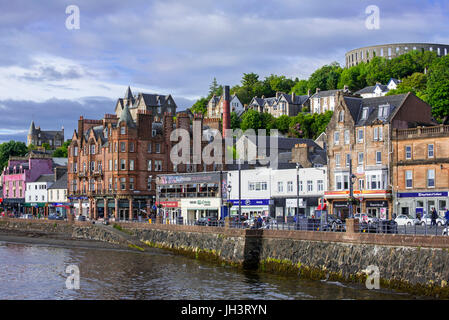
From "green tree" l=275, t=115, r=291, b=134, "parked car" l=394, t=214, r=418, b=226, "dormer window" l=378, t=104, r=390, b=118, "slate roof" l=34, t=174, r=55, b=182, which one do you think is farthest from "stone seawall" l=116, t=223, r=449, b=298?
"green tree" l=275, t=115, r=291, b=134

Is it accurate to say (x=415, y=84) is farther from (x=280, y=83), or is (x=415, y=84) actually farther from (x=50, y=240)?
(x=50, y=240)

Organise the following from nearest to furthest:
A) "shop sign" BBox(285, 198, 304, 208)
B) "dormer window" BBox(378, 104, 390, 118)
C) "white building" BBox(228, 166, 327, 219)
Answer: "dormer window" BBox(378, 104, 390, 118) → "white building" BBox(228, 166, 327, 219) → "shop sign" BBox(285, 198, 304, 208)

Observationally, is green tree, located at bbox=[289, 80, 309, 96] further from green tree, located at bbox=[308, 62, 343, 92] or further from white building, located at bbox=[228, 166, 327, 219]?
white building, located at bbox=[228, 166, 327, 219]

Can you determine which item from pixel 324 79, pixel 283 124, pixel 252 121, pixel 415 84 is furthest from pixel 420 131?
pixel 324 79

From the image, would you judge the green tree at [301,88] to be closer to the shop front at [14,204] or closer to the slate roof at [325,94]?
the slate roof at [325,94]

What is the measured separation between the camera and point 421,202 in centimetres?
6291

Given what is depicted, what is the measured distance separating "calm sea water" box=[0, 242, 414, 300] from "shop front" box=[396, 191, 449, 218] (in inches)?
939

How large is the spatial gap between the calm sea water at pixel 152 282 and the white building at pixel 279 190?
68.3ft

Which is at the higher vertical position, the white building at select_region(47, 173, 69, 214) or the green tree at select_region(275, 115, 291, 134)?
the green tree at select_region(275, 115, 291, 134)

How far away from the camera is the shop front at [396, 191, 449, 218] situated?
61044 millimetres

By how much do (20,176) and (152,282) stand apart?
Result: 3376 inches

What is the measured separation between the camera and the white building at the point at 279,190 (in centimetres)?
7275
